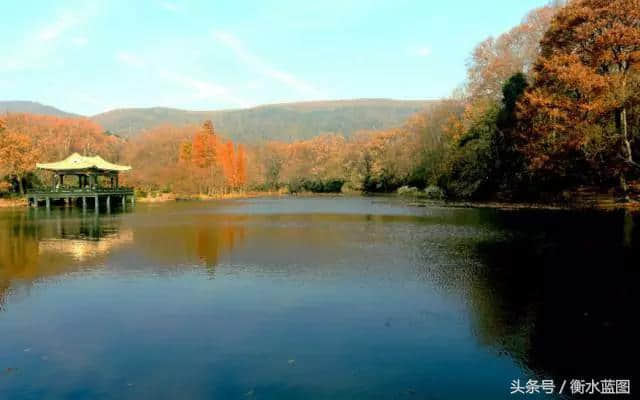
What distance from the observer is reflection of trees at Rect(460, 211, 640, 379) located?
6.39m

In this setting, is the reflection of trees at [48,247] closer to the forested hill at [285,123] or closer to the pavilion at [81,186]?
the pavilion at [81,186]

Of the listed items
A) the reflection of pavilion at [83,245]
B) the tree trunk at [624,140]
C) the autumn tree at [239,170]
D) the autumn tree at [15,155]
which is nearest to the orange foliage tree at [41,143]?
the autumn tree at [15,155]

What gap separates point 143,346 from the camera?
6.99m

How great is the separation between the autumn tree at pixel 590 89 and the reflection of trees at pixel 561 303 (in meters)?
11.5

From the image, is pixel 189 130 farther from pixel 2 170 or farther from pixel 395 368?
pixel 395 368

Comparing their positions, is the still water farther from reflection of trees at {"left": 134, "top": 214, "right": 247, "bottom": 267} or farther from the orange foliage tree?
the orange foliage tree

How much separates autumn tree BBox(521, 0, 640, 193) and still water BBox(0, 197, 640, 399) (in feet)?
37.3

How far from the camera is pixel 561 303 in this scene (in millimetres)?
8805

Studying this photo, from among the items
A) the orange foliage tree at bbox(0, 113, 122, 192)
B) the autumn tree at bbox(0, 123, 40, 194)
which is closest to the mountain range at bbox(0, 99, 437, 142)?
the orange foliage tree at bbox(0, 113, 122, 192)

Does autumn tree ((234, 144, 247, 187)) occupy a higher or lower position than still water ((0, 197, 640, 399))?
higher

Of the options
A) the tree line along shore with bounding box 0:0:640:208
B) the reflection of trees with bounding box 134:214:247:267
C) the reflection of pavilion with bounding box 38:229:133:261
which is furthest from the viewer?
the tree line along shore with bounding box 0:0:640:208

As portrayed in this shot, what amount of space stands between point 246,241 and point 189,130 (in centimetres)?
6437

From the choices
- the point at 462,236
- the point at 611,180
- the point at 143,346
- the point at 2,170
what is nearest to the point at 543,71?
the point at 611,180

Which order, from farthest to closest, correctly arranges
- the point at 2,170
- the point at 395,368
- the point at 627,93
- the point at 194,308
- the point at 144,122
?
the point at 144,122 → the point at 2,170 → the point at 627,93 → the point at 194,308 → the point at 395,368
